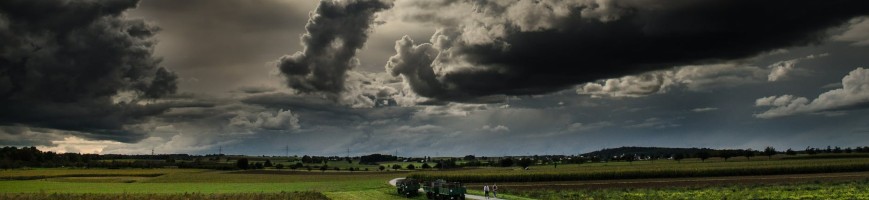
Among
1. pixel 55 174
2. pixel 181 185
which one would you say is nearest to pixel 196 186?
pixel 181 185

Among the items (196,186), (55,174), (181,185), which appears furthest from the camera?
(55,174)

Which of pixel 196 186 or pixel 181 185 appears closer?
pixel 196 186

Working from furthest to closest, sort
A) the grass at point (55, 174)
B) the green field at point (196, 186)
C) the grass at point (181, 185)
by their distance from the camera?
the grass at point (55, 174), the grass at point (181, 185), the green field at point (196, 186)

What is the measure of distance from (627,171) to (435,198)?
60.8 m

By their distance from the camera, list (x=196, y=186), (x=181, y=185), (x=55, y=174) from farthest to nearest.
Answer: (x=55, y=174) < (x=181, y=185) < (x=196, y=186)

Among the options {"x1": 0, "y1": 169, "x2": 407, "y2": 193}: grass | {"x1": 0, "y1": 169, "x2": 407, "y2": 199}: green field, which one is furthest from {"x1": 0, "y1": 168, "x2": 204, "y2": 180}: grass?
{"x1": 0, "y1": 169, "x2": 407, "y2": 193}: grass

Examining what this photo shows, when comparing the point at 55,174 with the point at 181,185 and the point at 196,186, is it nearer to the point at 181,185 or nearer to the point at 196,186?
the point at 181,185

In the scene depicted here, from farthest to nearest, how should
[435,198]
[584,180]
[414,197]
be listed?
1. [584,180]
2. [414,197]
3. [435,198]

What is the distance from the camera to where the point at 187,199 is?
5838cm

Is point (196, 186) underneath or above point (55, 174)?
underneath

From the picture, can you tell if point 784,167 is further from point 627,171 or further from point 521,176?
point 521,176

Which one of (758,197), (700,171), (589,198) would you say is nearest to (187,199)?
(589,198)

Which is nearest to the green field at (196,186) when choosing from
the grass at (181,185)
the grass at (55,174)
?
the grass at (181,185)

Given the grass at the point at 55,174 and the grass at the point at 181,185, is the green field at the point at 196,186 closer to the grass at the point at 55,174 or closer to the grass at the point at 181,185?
the grass at the point at 181,185
